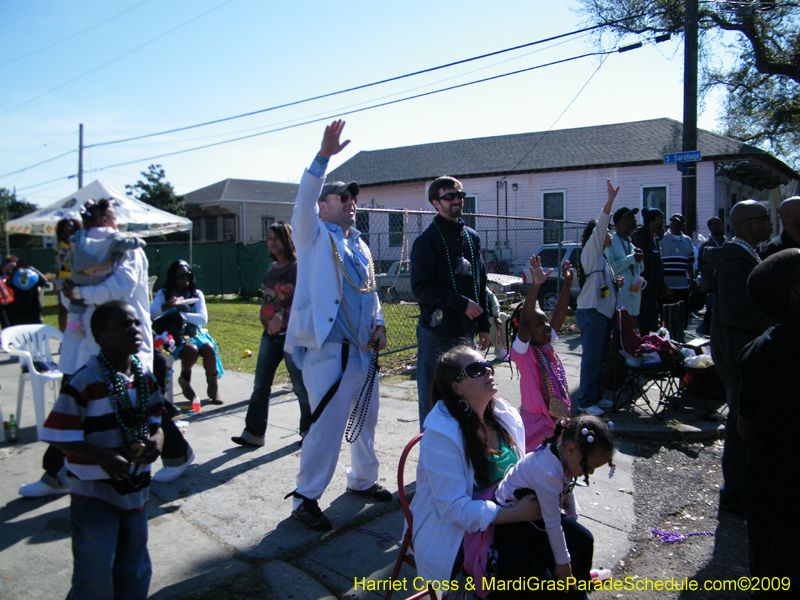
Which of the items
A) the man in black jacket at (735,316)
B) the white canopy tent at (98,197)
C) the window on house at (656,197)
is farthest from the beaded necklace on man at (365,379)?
the window on house at (656,197)

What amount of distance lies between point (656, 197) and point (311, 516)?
21.4 meters

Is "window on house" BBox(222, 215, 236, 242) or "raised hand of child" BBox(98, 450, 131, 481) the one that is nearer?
"raised hand of child" BBox(98, 450, 131, 481)

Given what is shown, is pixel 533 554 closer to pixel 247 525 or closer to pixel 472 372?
pixel 472 372

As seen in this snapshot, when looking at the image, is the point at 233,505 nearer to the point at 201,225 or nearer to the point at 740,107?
the point at 740,107

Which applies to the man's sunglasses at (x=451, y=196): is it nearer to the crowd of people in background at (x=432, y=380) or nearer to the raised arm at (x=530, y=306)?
the crowd of people in background at (x=432, y=380)

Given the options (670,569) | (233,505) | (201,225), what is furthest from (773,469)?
(201,225)

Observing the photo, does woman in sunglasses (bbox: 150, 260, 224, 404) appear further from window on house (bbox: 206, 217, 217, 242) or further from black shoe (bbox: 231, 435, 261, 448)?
window on house (bbox: 206, 217, 217, 242)

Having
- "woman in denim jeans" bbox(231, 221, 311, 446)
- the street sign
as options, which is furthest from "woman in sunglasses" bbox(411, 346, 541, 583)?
the street sign

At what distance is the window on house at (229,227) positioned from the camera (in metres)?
35.9

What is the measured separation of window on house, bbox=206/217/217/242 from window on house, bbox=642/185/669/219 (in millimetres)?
26151

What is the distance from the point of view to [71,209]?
43.6ft

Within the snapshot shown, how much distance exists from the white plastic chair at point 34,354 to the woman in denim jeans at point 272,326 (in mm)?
1543

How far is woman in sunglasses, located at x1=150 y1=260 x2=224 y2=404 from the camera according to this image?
19.2 ft

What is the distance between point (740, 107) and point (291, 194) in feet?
90.7
